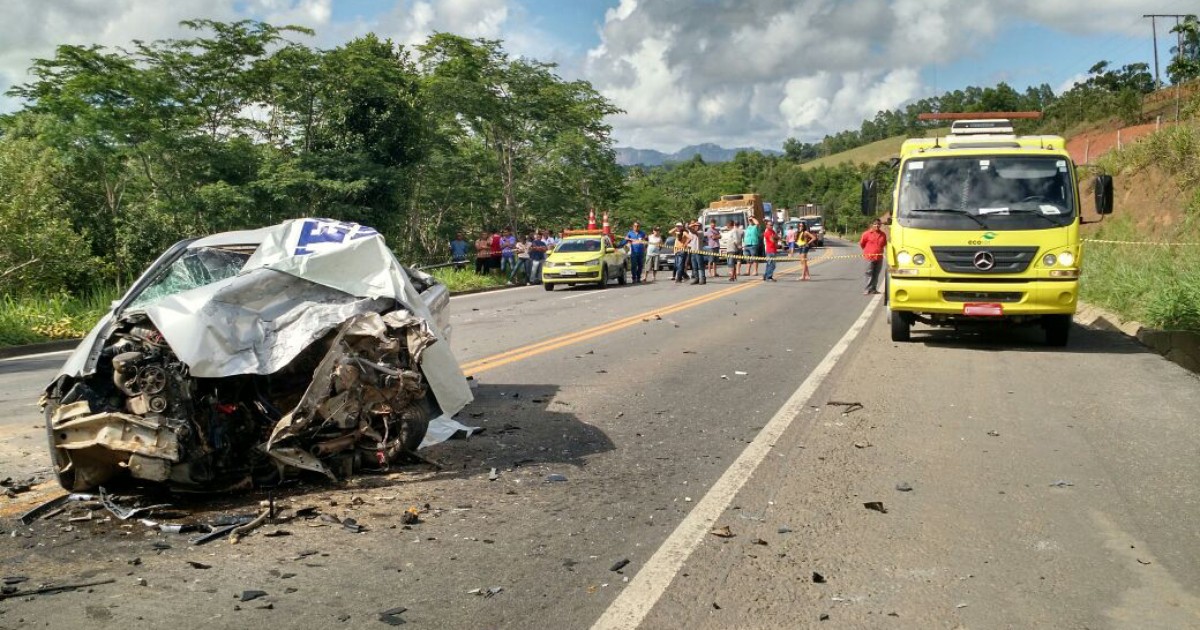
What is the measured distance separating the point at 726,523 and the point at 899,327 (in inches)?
333

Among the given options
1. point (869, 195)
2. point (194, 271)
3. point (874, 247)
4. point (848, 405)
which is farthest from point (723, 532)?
point (874, 247)

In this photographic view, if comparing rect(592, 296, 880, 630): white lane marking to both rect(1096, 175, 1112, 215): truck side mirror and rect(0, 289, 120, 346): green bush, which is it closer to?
rect(1096, 175, 1112, 215): truck side mirror

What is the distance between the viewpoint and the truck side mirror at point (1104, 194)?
12.1 m

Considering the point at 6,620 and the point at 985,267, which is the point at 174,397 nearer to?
the point at 6,620

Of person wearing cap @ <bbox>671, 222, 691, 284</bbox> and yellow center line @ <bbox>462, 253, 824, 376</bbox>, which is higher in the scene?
person wearing cap @ <bbox>671, 222, 691, 284</bbox>

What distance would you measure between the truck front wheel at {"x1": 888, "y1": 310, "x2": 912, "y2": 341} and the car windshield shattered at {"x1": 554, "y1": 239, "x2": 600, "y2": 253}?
15.5m

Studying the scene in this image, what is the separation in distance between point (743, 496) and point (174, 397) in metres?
3.36

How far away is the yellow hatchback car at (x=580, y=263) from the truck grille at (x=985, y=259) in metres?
15.8

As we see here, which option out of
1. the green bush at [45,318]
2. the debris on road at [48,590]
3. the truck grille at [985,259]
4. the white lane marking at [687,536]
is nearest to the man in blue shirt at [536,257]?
the green bush at [45,318]

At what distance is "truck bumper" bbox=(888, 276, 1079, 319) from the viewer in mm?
11523

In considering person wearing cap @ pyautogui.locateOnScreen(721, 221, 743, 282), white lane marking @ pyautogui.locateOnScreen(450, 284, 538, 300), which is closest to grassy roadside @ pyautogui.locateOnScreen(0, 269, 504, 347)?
white lane marking @ pyautogui.locateOnScreen(450, 284, 538, 300)

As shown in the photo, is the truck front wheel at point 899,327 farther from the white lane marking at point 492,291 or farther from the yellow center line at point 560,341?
the white lane marking at point 492,291

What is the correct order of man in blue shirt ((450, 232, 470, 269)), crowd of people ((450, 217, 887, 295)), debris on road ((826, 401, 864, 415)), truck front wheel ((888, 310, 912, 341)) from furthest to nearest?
man in blue shirt ((450, 232, 470, 269)) → crowd of people ((450, 217, 887, 295)) → truck front wheel ((888, 310, 912, 341)) → debris on road ((826, 401, 864, 415))

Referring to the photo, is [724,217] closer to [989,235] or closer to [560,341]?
[560,341]
